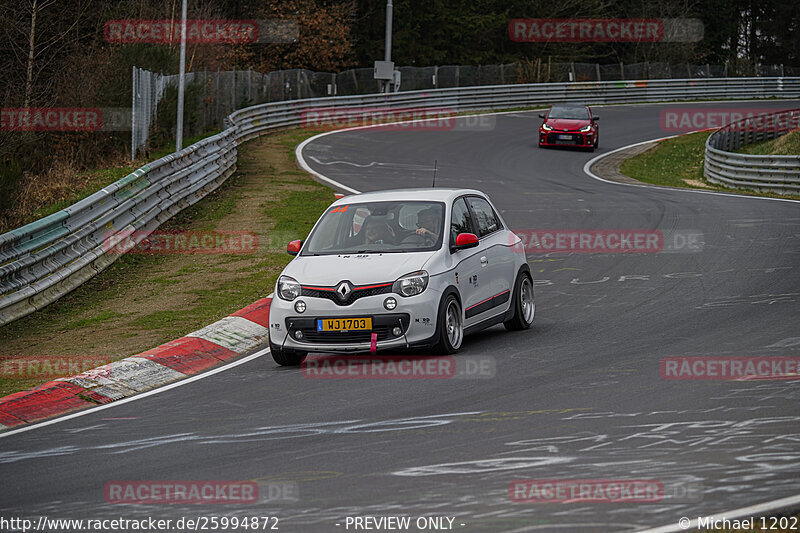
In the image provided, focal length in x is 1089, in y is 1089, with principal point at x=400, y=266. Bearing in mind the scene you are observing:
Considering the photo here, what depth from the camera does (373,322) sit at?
32.9ft

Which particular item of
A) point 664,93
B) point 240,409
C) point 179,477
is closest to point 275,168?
point 240,409

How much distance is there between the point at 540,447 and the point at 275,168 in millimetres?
23553

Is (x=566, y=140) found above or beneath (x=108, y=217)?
above

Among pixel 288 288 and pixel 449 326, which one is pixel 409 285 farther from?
pixel 288 288

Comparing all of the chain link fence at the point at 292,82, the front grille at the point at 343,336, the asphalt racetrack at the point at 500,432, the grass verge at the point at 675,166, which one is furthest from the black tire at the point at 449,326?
the grass verge at the point at 675,166

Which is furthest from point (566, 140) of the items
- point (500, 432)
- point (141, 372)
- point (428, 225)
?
point (500, 432)

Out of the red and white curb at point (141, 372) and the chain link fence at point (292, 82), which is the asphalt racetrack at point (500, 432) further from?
the chain link fence at point (292, 82)

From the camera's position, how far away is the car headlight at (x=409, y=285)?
10094 mm

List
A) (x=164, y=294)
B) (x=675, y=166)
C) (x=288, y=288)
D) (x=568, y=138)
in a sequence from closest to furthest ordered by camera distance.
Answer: (x=288, y=288)
(x=164, y=294)
(x=675, y=166)
(x=568, y=138)

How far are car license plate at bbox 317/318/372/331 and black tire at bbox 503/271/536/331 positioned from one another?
236 centimetres

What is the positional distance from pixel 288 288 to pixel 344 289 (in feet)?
2.01

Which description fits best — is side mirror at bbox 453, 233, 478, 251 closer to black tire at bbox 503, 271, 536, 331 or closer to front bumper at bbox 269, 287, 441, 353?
front bumper at bbox 269, 287, 441, 353

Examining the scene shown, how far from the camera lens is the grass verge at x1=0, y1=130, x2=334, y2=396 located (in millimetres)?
11414

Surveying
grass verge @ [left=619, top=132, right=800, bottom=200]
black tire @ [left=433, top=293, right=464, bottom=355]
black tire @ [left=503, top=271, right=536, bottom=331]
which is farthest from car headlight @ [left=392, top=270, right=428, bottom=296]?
grass verge @ [left=619, top=132, right=800, bottom=200]
